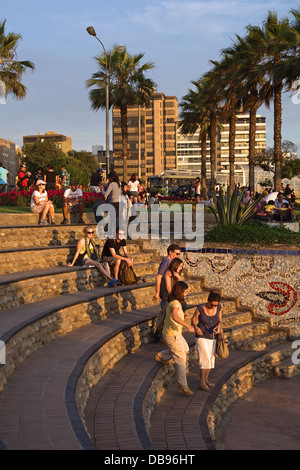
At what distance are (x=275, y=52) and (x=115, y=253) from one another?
71.4 ft

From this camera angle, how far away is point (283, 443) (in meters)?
7.00

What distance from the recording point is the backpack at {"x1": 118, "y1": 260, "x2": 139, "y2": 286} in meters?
11.4

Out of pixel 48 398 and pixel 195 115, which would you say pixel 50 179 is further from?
pixel 195 115

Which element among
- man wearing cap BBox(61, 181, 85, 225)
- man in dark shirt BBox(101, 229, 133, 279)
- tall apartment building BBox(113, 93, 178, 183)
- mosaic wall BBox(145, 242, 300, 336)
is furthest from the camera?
tall apartment building BBox(113, 93, 178, 183)

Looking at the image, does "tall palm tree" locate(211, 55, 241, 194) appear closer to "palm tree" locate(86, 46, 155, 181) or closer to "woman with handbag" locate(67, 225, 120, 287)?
"palm tree" locate(86, 46, 155, 181)

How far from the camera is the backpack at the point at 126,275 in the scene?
37.5 feet

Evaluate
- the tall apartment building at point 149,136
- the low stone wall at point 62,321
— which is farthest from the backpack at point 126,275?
the tall apartment building at point 149,136

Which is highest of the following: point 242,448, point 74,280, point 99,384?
point 74,280

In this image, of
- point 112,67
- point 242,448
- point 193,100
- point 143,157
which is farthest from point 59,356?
point 143,157

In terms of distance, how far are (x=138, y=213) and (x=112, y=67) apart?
21569 millimetres

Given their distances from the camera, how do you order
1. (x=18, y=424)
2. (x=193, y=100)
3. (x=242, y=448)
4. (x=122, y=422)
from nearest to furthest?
(x=18, y=424) → (x=122, y=422) → (x=242, y=448) → (x=193, y=100)

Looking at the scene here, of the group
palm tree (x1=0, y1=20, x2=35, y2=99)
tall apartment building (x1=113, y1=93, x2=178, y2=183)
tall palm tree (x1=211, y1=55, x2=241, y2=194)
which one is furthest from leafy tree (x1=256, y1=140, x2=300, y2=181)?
tall apartment building (x1=113, y1=93, x2=178, y2=183)

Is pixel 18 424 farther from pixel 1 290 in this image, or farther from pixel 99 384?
pixel 1 290

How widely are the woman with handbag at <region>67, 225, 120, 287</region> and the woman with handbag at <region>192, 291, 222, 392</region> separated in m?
3.38
